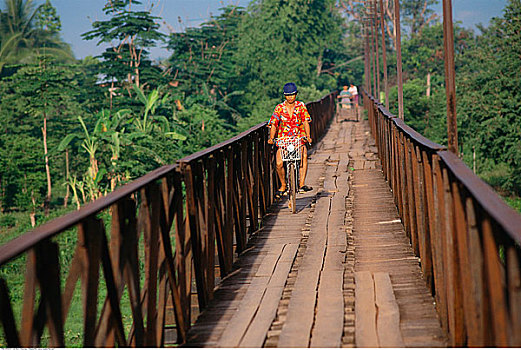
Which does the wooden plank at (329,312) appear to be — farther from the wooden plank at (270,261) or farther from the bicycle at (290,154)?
the bicycle at (290,154)

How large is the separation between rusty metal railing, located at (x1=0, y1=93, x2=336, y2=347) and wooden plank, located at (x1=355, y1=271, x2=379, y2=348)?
Answer: 1243mm

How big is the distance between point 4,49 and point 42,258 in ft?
165

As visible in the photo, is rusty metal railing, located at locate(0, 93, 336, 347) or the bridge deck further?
the bridge deck

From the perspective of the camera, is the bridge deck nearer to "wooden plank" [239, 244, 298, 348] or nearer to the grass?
"wooden plank" [239, 244, 298, 348]

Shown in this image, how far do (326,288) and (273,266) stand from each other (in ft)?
3.34

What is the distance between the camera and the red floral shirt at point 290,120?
1013cm

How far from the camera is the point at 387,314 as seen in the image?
17.6 ft

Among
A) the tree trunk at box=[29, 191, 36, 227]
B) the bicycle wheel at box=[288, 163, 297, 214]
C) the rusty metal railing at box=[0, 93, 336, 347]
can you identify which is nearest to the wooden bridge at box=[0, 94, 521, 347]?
the rusty metal railing at box=[0, 93, 336, 347]

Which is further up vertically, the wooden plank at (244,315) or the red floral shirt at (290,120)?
the red floral shirt at (290,120)

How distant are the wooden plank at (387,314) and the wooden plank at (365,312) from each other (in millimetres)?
41

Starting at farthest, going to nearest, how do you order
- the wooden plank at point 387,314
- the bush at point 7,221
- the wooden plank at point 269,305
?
the bush at point 7,221, the wooden plank at point 269,305, the wooden plank at point 387,314

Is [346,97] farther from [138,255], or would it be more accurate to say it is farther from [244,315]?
[138,255]

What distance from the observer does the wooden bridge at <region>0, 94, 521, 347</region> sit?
3.14m

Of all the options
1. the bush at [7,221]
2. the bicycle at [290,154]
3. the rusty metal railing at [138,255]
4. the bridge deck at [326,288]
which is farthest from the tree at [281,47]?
the rusty metal railing at [138,255]
